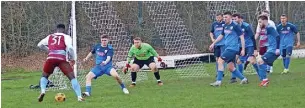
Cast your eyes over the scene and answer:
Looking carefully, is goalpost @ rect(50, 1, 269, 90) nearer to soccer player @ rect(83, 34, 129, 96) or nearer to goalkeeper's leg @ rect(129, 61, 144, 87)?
goalkeeper's leg @ rect(129, 61, 144, 87)

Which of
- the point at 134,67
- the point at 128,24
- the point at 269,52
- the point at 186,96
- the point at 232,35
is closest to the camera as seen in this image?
the point at 186,96

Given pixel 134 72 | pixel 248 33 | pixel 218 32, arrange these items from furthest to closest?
pixel 218 32 < pixel 134 72 < pixel 248 33

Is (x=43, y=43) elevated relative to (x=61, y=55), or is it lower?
elevated

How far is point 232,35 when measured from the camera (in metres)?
13.2

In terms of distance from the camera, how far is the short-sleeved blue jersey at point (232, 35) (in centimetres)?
1308

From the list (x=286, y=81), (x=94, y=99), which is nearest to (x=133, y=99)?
(x=94, y=99)

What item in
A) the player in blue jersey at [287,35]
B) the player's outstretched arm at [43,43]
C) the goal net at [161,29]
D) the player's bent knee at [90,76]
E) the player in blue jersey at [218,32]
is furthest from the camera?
the goal net at [161,29]

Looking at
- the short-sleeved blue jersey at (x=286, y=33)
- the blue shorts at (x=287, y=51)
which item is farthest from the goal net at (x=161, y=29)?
the short-sleeved blue jersey at (x=286, y=33)

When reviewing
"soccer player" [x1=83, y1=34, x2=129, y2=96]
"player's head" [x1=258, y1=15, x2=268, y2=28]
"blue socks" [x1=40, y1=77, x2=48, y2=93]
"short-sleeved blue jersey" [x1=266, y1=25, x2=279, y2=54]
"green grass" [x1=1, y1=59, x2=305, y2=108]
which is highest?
"player's head" [x1=258, y1=15, x2=268, y2=28]

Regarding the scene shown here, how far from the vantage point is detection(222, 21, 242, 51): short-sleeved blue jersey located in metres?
13.1

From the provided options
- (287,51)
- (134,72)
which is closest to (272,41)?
(134,72)

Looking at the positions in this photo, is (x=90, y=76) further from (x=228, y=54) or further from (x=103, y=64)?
(x=228, y=54)

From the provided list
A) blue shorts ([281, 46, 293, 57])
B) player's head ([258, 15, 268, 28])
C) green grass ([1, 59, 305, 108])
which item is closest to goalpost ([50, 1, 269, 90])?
blue shorts ([281, 46, 293, 57])

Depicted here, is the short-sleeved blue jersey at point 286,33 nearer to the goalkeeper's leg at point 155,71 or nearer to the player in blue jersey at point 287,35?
the player in blue jersey at point 287,35
